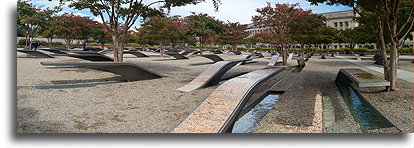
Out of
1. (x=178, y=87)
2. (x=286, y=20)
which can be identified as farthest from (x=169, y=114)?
(x=286, y=20)

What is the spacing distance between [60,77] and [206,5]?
4.82 metres

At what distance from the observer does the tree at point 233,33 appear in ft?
21.0

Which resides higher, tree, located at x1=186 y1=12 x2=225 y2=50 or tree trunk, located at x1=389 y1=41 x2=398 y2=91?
tree, located at x1=186 y1=12 x2=225 y2=50

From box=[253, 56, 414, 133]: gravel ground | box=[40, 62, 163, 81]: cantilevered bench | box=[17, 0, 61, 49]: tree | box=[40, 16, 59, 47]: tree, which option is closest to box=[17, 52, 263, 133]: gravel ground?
box=[40, 62, 163, 81]: cantilevered bench

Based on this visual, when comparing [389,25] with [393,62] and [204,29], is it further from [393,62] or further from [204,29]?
[204,29]

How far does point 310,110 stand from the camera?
4742 mm

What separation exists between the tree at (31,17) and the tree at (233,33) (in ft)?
12.7

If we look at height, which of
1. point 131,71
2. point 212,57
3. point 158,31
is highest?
point 158,31

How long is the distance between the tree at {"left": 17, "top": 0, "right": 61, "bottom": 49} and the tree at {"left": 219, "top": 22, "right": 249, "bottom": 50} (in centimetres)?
386

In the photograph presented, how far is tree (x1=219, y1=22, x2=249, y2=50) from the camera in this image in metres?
6.40

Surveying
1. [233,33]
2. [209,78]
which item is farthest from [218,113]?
[233,33]

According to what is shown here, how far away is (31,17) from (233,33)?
4.68 m

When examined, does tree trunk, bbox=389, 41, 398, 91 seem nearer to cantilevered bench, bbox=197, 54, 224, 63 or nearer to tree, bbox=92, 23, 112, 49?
cantilevered bench, bbox=197, 54, 224, 63

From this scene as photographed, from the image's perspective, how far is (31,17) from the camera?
17.0 ft
